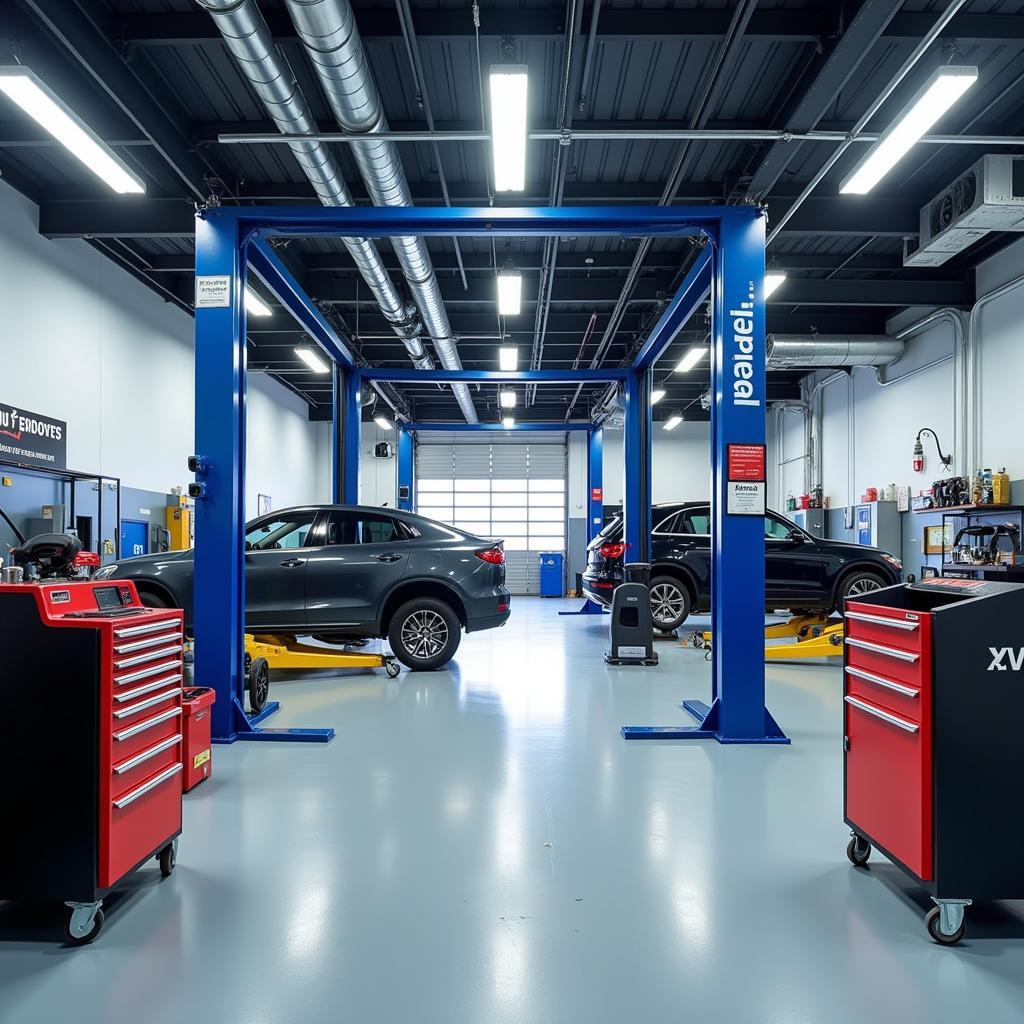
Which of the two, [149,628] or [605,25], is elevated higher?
[605,25]

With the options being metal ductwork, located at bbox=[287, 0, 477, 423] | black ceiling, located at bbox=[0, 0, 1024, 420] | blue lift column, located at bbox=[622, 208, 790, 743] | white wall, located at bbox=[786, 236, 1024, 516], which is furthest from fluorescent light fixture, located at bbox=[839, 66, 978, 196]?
white wall, located at bbox=[786, 236, 1024, 516]

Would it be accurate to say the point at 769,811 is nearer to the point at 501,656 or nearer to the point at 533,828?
the point at 533,828

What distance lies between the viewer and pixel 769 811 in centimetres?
324

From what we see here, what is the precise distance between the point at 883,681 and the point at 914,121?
4.19 meters

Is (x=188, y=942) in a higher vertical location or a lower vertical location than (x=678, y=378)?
lower

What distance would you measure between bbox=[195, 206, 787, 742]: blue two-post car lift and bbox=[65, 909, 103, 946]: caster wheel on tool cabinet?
2.20 m

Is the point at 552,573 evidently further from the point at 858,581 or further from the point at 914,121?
the point at 914,121

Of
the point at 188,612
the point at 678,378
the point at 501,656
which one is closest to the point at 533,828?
the point at 188,612

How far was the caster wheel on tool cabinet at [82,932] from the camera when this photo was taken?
2071mm

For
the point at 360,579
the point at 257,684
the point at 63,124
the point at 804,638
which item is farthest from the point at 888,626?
the point at 804,638

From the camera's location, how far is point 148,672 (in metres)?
2.34

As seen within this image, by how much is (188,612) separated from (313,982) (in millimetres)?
4749

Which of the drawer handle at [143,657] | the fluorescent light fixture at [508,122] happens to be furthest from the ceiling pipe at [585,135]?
the drawer handle at [143,657]

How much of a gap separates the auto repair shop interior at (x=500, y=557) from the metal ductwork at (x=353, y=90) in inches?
1.5
